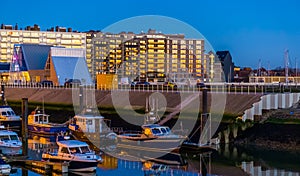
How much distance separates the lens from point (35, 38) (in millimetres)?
157875

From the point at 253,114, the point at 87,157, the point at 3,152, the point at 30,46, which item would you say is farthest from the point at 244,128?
the point at 30,46

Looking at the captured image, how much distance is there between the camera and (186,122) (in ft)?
144

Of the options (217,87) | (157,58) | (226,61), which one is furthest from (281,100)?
(157,58)

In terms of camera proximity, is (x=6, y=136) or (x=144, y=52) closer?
(x=6, y=136)

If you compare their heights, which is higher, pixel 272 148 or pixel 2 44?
pixel 2 44

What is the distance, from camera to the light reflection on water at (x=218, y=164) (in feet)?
100

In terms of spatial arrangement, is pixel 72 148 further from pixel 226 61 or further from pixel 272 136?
pixel 226 61

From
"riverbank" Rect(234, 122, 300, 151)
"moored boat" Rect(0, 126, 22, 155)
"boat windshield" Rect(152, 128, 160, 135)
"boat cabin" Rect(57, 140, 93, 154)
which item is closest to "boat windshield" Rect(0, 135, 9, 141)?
"moored boat" Rect(0, 126, 22, 155)

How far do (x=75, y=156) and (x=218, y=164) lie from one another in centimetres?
880

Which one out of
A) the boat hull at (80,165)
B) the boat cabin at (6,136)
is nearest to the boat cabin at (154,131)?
the boat hull at (80,165)

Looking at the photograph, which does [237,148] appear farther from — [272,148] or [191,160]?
[191,160]

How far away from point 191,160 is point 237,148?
4.65m

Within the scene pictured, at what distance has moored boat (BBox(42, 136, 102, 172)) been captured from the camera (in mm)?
29650

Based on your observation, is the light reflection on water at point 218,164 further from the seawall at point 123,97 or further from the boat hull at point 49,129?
the boat hull at point 49,129
